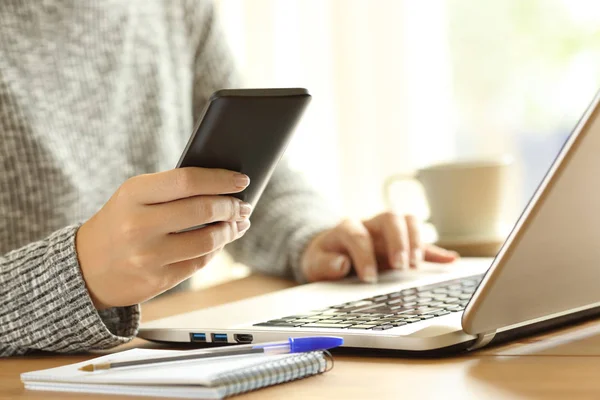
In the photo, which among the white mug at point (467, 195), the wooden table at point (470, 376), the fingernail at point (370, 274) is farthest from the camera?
the white mug at point (467, 195)

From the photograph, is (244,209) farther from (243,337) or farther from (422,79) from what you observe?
(422,79)

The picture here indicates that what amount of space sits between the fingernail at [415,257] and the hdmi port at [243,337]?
1.44 feet

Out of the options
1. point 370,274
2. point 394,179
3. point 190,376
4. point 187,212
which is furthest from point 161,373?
point 394,179

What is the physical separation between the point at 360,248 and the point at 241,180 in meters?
0.42

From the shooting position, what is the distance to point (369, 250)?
3.43ft

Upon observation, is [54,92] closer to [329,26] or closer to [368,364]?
[368,364]

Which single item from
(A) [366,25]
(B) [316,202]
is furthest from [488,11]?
(B) [316,202]

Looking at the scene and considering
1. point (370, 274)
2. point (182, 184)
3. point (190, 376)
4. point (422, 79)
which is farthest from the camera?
point (422, 79)

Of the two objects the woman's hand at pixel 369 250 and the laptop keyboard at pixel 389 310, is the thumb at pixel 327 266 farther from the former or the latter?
the laptop keyboard at pixel 389 310

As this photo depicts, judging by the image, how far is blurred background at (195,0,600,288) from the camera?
222 cm

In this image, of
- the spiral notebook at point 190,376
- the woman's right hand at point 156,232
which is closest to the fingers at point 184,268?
the woman's right hand at point 156,232

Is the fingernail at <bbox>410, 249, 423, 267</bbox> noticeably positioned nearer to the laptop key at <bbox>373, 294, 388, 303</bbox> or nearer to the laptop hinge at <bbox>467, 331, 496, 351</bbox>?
the laptop key at <bbox>373, 294, 388, 303</bbox>

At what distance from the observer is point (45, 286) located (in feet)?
2.41

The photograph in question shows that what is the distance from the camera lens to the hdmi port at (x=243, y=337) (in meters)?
0.68
